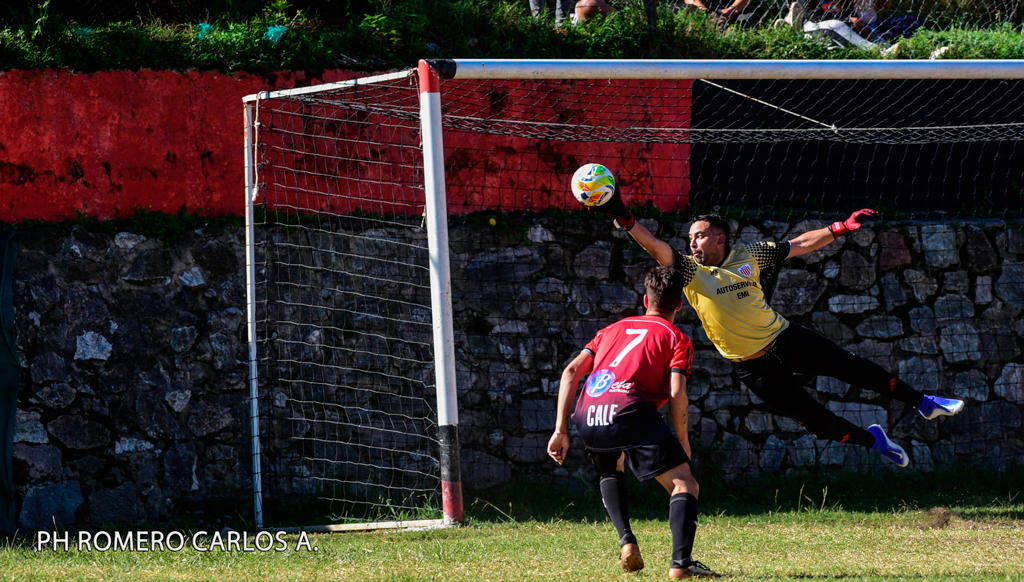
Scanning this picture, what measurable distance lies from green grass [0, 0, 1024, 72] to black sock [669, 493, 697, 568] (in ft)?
15.2

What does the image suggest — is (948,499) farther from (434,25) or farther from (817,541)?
(434,25)

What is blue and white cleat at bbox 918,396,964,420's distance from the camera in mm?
6120

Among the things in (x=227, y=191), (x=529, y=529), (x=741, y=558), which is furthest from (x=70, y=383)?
(x=741, y=558)

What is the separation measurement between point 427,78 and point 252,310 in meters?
2.06

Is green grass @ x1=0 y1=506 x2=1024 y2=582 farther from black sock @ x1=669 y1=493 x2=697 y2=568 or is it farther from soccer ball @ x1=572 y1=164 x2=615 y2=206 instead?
soccer ball @ x1=572 y1=164 x2=615 y2=206

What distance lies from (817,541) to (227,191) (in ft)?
15.3

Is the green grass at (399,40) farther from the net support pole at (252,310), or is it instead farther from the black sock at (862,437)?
the black sock at (862,437)

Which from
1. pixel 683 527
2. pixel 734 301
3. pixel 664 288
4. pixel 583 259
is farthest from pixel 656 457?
pixel 583 259

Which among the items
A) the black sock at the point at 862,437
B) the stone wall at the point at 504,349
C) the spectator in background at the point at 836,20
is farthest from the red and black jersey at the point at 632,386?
the spectator in background at the point at 836,20

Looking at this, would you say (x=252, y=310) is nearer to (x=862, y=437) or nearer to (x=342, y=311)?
(x=342, y=311)

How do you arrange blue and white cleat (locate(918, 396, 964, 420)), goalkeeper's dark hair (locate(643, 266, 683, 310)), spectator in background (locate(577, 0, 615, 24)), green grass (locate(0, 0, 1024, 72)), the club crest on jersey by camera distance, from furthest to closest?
spectator in background (locate(577, 0, 615, 24)), green grass (locate(0, 0, 1024, 72)), blue and white cleat (locate(918, 396, 964, 420)), goalkeeper's dark hair (locate(643, 266, 683, 310)), the club crest on jersey

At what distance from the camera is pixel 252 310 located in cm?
686

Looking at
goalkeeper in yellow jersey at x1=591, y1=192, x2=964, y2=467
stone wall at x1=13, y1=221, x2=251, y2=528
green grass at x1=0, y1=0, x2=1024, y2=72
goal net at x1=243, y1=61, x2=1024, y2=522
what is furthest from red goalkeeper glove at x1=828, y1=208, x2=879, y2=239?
stone wall at x1=13, y1=221, x2=251, y2=528

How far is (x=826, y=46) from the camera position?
29.5 ft
